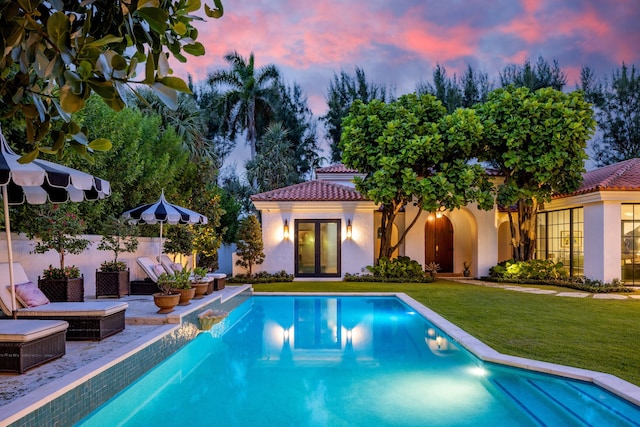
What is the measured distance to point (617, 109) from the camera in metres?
28.5

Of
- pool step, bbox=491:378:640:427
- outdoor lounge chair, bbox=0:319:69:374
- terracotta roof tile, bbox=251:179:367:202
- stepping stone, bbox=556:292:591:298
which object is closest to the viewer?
pool step, bbox=491:378:640:427

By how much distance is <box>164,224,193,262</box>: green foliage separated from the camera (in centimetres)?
1479

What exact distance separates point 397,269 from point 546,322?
8782 mm

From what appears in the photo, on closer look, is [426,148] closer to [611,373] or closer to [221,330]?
[221,330]

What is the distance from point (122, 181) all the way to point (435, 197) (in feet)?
34.5

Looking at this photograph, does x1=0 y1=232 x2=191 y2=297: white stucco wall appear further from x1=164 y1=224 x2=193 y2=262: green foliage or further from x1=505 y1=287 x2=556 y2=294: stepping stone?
x1=505 y1=287 x2=556 y2=294: stepping stone

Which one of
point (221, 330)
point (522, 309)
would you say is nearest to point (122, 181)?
point (221, 330)

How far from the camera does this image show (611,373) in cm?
554

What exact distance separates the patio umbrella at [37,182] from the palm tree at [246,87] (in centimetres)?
2251

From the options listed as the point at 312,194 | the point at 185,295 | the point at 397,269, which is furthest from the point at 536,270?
the point at 185,295

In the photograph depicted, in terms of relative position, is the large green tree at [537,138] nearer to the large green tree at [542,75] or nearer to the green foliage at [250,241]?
the green foliage at [250,241]

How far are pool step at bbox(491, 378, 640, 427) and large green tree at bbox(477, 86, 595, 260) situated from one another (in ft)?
38.9

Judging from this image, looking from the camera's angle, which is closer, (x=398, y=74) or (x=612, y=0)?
(x=612, y=0)

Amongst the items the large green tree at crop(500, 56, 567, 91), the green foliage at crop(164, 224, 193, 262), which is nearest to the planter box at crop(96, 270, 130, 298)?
the green foliage at crop(164, 224, 193, 262)
